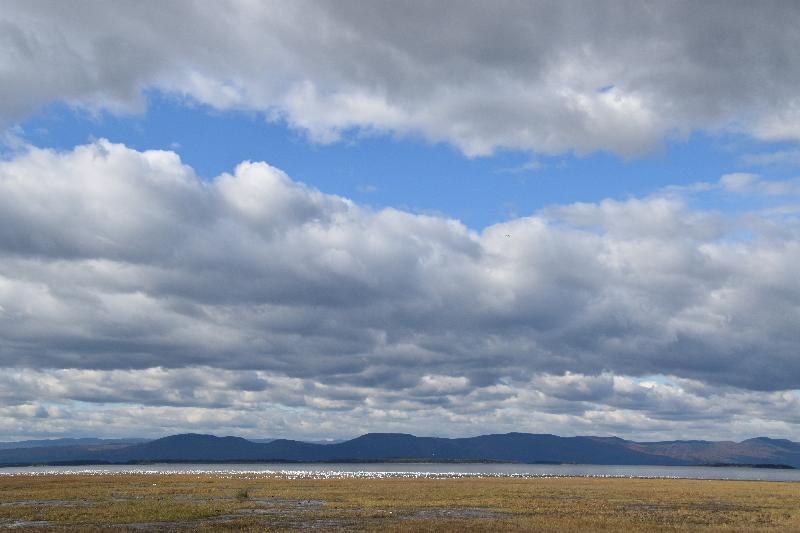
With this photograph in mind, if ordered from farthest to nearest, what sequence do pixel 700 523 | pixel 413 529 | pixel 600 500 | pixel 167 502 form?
1. pixel 600 500
2. pixel 167 502
3. pixel 700 523
4. pixel 413 529

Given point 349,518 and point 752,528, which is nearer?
point 752,528

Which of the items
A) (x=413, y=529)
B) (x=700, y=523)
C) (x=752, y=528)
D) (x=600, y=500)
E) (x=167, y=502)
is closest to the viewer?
(x=413, y=529)

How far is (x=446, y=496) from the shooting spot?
266 feet

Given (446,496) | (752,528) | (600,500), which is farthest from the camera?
(446,496)

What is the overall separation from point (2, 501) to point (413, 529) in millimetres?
50286

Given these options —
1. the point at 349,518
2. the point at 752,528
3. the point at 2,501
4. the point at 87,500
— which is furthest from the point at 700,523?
Result: the point at 2,501

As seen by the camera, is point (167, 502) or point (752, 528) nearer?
point (752, 528)

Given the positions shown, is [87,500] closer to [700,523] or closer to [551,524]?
[551,524]

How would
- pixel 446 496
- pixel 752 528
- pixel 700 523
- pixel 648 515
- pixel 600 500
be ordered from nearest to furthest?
1. pixel 752 528
2. pixel 700 523
3. pixel 648 515
4. pixel 600 500
5. pixel 446 496

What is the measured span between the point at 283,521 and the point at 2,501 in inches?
1551

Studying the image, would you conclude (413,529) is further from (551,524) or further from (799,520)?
(799,520)

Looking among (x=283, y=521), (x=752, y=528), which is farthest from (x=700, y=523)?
(x=283, y=521)

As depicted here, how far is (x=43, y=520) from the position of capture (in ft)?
173

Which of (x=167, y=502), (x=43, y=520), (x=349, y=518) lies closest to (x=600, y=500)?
(x=349, y=518)
